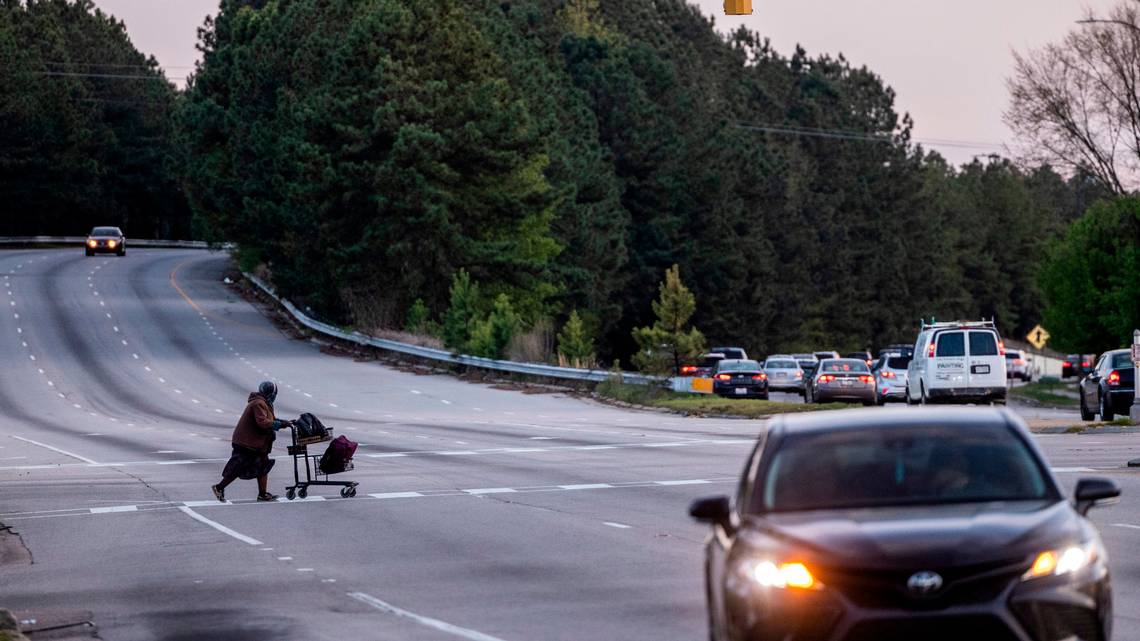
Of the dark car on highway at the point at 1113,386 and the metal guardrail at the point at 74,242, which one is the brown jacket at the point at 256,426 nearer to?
the dark car on highway at the point at 1113,386

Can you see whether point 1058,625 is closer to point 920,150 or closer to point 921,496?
point 921,496

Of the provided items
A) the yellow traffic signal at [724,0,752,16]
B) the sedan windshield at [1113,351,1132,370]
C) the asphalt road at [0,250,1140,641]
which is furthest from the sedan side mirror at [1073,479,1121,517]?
the sedan windshield at [1113,351,1132,370]

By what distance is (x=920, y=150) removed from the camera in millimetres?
162625

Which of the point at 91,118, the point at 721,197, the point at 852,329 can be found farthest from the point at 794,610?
the point at 91,118

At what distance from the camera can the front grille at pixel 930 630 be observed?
8.22 m

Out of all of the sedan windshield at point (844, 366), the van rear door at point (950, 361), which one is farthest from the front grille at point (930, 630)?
the sedan windshield at point (844, 366)

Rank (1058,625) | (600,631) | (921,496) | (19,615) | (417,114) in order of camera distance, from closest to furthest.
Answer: (1058,625)
(921,496)
(600,631)
(19,615)
(417,114)

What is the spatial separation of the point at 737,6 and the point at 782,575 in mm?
14267

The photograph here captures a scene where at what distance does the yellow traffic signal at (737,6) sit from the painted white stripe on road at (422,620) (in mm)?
9639

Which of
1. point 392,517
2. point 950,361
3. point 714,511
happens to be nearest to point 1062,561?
point 714,511

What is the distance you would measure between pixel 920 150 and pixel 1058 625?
158 m

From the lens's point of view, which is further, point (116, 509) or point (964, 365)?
point (964, 365)

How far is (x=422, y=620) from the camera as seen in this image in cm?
1333

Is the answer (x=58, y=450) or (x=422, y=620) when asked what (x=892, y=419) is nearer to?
(x=422, y=620)
